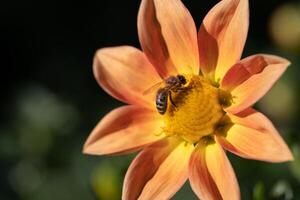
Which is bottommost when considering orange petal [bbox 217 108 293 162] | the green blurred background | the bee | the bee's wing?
the green blurred background

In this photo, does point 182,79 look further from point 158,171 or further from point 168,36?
point 158,171

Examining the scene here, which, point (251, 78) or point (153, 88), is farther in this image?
point (153, 88)

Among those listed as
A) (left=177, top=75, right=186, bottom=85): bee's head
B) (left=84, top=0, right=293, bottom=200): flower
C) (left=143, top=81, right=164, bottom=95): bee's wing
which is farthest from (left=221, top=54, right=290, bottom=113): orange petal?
(left=143, top=81, right=164, bottom=95): bee's wing

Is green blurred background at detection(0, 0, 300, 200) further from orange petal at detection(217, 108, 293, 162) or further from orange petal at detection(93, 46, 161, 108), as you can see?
orange petal at detection(93, 46, 161, 108)

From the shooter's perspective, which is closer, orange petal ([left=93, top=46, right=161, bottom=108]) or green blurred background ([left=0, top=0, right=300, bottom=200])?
orange petal ([left=93, top=46, right=161, bottom=108])

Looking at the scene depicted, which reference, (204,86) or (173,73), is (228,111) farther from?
(173,73)

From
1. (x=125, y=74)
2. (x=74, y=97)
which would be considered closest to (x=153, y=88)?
(x=125, y=74)

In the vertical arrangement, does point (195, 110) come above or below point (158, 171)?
above
